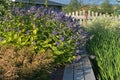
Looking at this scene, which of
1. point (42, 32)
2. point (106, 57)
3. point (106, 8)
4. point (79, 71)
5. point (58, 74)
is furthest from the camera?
point (106, 8)

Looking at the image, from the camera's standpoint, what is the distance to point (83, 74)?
4.87 metres

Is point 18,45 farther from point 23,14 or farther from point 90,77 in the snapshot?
point 90,77

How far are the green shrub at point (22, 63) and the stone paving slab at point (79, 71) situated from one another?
13.8 inches

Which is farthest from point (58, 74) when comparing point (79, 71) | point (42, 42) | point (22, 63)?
point (22, 63)

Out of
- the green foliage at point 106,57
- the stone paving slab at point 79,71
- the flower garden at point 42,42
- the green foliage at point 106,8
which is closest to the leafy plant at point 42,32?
the flower garden at point 42,42

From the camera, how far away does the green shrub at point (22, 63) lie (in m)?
4.14

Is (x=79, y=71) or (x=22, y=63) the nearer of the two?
(x=22, y=63)

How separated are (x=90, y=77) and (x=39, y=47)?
3.61 feet

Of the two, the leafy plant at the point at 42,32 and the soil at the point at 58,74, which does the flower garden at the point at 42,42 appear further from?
the soil at the point at 58,74

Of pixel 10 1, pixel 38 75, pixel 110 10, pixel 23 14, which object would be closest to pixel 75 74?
pixel 38 75

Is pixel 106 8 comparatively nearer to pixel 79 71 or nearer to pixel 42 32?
pixel 42 32

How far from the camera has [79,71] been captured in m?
5.06

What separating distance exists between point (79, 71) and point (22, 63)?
1.02 m

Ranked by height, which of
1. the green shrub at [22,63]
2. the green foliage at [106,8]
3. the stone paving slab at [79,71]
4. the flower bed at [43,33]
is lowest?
the green foliage at [106,8]
